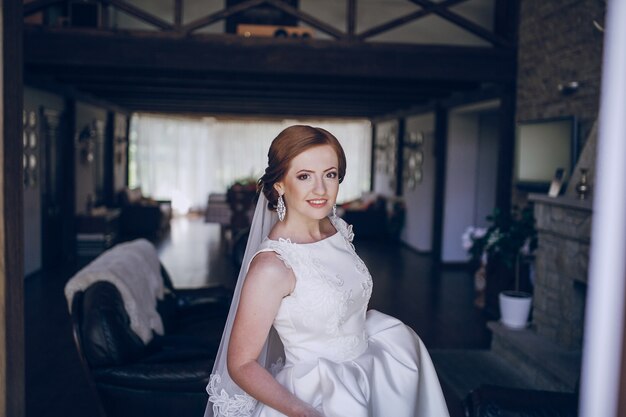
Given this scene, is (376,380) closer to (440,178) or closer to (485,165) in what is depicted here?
(440,178)

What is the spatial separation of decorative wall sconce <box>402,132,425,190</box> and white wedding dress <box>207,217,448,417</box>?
906 cm

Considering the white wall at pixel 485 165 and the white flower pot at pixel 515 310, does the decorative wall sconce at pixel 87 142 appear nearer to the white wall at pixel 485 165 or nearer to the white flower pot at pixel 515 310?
the white wall at pixel 485 165

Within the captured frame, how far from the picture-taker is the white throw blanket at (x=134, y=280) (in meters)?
3.21

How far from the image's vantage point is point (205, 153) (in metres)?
17.8

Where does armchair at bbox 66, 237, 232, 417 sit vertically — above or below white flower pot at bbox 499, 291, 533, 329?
above

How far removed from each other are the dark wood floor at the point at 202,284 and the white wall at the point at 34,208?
0.24 m

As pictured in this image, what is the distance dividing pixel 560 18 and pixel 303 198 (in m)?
4.96

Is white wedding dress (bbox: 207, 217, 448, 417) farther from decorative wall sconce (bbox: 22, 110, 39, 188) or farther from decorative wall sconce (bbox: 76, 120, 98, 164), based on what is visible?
decorative wall sconce (bbox: 76, 120, 98, 164)

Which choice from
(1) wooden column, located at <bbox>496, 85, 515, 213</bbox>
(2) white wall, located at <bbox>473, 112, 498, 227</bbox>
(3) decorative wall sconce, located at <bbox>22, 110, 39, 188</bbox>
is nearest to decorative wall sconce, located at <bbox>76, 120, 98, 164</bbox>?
(3) decorative wall sconce, located at <bbox>22, 110, 39, 188</bbox>

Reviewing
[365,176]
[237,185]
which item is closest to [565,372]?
[237,185]

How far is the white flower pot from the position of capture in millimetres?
4980

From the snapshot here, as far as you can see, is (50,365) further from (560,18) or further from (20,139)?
(560,18)

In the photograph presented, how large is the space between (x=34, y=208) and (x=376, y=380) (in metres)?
7.37

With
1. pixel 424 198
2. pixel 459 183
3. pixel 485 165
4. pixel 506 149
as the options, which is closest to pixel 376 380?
pixel 506 149
